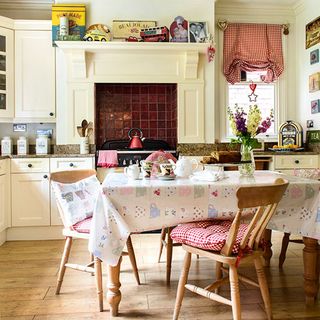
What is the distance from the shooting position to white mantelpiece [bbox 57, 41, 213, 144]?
13.0 ft

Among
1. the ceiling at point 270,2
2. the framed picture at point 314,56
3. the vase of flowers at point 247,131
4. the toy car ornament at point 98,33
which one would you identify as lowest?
the vase of flowers at point 247,131

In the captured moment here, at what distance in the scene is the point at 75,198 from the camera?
2391 mm

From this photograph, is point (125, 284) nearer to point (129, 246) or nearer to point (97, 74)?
point (129, 246)

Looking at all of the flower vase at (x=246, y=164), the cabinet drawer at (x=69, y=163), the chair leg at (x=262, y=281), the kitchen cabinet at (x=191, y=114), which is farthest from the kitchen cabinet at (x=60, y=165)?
the chair leg at (x=262, y=281)

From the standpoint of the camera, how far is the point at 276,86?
15.3ft

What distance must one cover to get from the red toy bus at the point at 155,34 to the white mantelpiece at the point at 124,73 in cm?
11

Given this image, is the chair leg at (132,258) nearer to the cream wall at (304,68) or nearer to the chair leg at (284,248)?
the chair leg at (284,248)

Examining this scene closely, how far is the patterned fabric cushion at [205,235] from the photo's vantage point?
5.95ft

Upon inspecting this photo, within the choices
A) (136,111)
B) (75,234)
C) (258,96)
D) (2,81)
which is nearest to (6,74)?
(2,81)

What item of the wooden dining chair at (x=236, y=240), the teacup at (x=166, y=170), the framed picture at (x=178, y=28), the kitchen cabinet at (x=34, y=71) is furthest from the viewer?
the framed picture at (x=178, y=28)

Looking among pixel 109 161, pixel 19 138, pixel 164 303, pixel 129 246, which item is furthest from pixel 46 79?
pixel 164 303

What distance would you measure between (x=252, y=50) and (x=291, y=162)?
155 cm

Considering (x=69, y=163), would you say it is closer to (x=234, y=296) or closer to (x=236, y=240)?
(x=236, y=240)

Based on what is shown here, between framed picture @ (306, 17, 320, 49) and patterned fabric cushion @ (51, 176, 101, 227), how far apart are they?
10.4 feet
